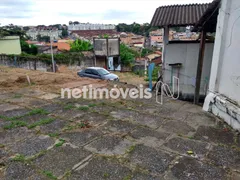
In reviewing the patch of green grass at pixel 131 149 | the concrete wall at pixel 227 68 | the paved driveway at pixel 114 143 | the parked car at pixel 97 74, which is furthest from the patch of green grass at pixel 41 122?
the parked car at pixel 97 74

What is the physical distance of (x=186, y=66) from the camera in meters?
7.91

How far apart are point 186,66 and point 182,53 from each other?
1.74 ft

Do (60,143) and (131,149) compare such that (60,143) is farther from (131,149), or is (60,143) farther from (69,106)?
(69,106)

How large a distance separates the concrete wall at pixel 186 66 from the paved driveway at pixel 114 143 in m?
2.23

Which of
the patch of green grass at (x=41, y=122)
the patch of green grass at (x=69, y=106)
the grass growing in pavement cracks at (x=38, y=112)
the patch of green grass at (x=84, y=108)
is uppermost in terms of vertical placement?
the patch of green grass at (x=41, y=122)

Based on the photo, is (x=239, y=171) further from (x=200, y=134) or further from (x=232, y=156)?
(x=200, y=134)

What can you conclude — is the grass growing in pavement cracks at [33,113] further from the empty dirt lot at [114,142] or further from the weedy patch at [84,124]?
the weedy patch at [84,124]

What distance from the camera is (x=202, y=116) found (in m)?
5.34

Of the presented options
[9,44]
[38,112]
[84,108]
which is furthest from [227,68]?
[9,44]

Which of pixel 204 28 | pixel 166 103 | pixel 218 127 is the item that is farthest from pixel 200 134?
pixel 204 28

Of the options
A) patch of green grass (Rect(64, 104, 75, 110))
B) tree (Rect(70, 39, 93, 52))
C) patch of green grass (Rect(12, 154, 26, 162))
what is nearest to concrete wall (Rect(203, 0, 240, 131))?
patch of green grass (Rect(64, 104, 75, 110))

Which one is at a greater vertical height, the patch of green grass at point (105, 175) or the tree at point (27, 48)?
the tree at point (27, 48)

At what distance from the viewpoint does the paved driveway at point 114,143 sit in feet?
9.69

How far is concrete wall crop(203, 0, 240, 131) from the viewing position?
14.3ft
